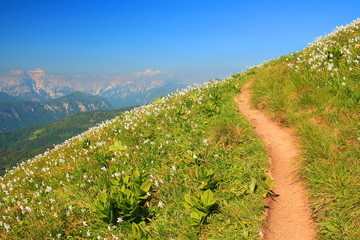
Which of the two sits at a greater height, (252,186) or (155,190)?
(252,186)

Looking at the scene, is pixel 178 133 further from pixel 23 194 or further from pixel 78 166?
pixel 23 194

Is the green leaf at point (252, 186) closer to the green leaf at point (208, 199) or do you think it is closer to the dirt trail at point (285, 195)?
the dirt trail at point (285, 195)

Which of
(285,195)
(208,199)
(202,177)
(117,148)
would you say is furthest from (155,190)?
(285,195)

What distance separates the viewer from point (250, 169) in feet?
18.9

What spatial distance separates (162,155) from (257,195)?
10.5ft

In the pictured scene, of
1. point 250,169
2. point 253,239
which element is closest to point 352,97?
point 250,169

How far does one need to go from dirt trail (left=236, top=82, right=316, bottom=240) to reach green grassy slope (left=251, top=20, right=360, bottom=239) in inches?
10.9

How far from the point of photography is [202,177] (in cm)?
544

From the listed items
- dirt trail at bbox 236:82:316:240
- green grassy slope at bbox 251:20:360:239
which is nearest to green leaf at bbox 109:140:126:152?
dirt trail at bbox 236:82:316:240

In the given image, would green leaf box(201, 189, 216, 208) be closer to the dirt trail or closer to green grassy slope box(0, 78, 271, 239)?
green grassy slope box(0, 78, 271, 239)

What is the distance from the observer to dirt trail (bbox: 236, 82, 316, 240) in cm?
416

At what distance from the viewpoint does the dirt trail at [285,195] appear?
13.6ft

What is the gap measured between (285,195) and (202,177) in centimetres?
191

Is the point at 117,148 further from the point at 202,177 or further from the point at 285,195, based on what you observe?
the point at 285,195
